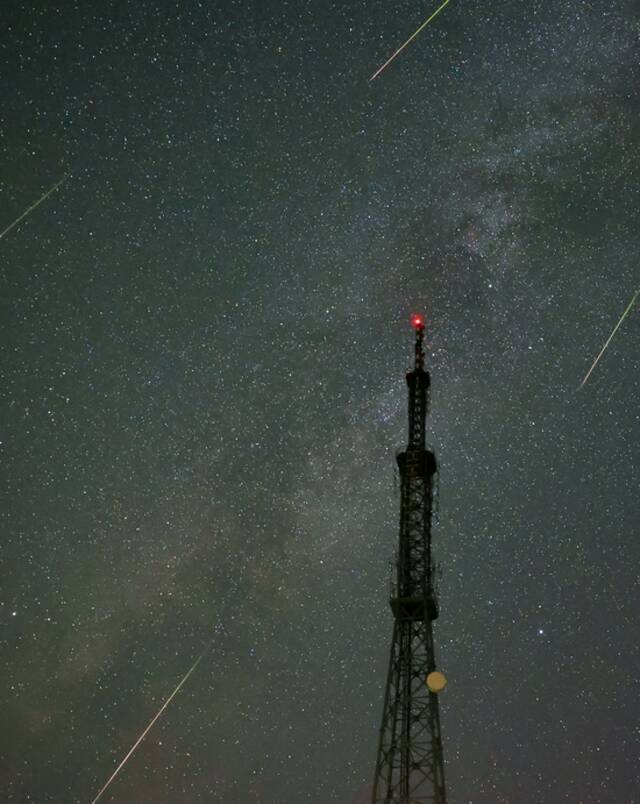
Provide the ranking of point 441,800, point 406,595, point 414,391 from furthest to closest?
point 414,391 < point 406,595 < point 441,800

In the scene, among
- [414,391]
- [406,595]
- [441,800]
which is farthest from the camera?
[414,391]

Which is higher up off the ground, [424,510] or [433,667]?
[424,510]

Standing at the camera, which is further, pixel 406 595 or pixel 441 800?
pixel 406 595

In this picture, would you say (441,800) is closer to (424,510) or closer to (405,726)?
(405,726)

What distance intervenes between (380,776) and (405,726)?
181cm

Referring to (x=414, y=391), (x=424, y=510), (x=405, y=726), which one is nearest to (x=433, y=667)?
(x=405, y=726)

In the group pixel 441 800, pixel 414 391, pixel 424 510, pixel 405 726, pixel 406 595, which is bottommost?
pixel 441 800

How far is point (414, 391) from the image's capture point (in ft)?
134

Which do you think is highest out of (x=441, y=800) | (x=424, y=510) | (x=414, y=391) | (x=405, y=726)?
(x=414, y=391)

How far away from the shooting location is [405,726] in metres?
36.4

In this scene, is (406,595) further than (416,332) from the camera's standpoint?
No

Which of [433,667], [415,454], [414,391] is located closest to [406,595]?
[433,667]

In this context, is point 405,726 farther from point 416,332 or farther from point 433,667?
point 416,332

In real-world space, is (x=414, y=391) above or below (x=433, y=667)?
above
